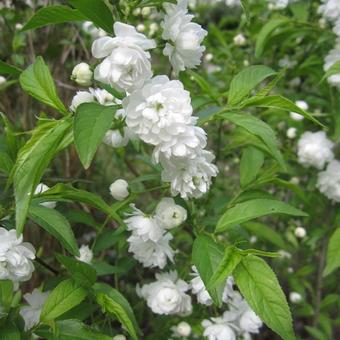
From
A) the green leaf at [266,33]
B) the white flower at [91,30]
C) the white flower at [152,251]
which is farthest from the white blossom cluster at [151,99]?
the white flower at [91,30]

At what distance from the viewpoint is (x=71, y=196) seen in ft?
3.79

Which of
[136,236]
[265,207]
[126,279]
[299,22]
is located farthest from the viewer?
[126,279]

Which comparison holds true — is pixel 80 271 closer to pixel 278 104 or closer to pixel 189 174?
pixel 189 174

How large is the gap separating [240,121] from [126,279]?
5.18 ft

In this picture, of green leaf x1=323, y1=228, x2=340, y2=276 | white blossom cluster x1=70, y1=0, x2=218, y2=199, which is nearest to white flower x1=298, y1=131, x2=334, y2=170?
green leaf x1=323, y1=228, x2=340, y2=276

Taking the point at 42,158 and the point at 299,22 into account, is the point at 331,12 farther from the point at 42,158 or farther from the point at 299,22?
the point at 42,158

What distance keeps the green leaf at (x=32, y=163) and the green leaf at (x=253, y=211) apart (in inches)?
16.3

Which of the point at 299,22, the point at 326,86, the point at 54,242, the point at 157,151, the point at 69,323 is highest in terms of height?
the point at 157,151

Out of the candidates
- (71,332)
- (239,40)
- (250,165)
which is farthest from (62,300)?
(239,40)

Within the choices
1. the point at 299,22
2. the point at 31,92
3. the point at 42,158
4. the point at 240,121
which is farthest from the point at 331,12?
the point at 42,158

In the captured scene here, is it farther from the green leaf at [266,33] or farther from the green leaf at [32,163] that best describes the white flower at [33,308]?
the green leaf at [266,33]

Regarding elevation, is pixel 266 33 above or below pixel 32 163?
below

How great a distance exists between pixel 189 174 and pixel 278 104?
230 mm

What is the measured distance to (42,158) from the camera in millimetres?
952
